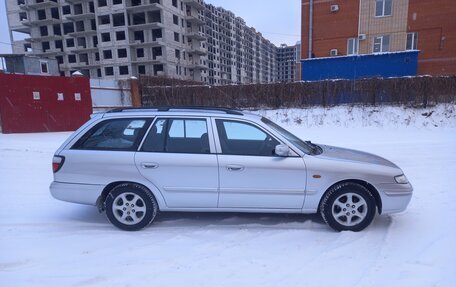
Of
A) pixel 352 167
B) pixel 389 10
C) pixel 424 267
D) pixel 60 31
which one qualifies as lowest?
pixel 424 267

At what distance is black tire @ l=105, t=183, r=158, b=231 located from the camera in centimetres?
375

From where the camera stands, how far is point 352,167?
3533mm

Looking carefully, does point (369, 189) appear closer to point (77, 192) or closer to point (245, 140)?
point (245, 140)

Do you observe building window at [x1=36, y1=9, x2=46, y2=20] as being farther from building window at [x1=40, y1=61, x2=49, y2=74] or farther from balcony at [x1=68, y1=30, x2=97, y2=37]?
building window at [x1=40, y1=61, x2=49, y2=74]

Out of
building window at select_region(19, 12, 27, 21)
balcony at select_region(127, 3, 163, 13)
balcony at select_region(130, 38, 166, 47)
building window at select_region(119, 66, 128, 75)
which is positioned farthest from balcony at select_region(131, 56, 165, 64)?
building window at select_region(19, 12, 27, 21)

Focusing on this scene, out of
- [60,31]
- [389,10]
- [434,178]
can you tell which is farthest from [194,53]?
[434,178]

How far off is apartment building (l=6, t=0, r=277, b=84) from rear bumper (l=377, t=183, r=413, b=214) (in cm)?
4513

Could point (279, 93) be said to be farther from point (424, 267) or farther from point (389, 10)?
point (389, 10)

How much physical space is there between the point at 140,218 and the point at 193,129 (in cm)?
139

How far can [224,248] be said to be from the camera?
10.8 ft

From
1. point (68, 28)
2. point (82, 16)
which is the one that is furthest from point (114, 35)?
point (68, 28)

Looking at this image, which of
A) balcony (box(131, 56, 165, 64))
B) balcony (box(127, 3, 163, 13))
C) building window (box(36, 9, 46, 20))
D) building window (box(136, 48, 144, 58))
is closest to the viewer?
balcony (box(127, 3, 163, 13))

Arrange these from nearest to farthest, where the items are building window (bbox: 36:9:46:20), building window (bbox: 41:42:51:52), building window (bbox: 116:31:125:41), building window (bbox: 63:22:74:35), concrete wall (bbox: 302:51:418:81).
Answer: concrete wall (bbox: 302:51:418:81)
building window (bbox: 116:31:125:41)
building window (bbox: 63:22:74:35)
building window (bbox: 36:9:46:20)
building window (bbox: 41:42:51:52)

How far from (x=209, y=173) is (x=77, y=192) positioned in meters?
1.82
